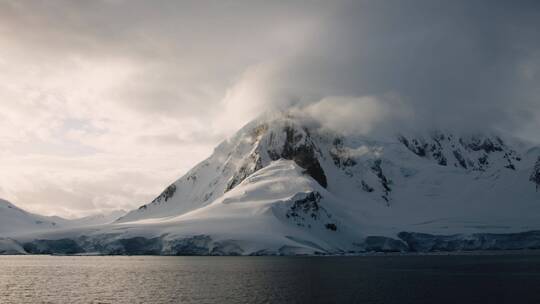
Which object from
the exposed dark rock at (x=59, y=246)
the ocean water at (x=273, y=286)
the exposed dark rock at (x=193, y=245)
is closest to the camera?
the ocean water at (x=273, y=286)

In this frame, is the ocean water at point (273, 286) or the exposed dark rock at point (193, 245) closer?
the ocean water at point (273, 286)

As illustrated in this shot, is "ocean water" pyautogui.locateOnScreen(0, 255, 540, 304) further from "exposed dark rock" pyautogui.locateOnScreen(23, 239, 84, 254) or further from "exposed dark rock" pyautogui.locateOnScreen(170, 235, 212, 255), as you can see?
"exposed dark rock" pyautogui.locateOnScreen(23, 239, 84, 254)

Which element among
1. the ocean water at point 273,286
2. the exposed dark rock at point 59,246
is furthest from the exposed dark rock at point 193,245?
the ocean water at point 273,286

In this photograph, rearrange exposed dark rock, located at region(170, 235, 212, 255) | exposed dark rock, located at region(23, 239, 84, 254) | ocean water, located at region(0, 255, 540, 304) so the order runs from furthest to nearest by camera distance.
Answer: exposed dark rock, located at region(23, 239, 84, 254) → exposed dark rock, located at region(170, 235, 212, 255) → ocean water, located at region(0, 255, 540, 304)

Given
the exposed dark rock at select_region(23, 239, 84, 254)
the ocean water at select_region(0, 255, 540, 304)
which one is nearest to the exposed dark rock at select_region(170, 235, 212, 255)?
the exposed dark rock at select_region(23, 239, 84, 254)

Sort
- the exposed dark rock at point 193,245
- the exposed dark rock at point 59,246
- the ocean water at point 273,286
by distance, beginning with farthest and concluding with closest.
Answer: the exposed dark rock at point 59,246, the exposed dark rock at point 193,245, the ocean water at point 273,286

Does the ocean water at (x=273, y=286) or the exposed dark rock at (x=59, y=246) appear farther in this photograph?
the exposed dark rock at (x=59, y=246)

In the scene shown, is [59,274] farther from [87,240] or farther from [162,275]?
[87,240]

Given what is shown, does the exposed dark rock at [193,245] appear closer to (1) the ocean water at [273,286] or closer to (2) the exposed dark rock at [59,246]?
(2) the exposed dark rock at [59,246]

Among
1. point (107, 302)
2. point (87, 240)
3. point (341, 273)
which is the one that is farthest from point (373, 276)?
point (87, 240)

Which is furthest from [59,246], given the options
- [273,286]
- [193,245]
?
[273,286]

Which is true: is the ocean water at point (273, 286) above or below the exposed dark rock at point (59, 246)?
below
